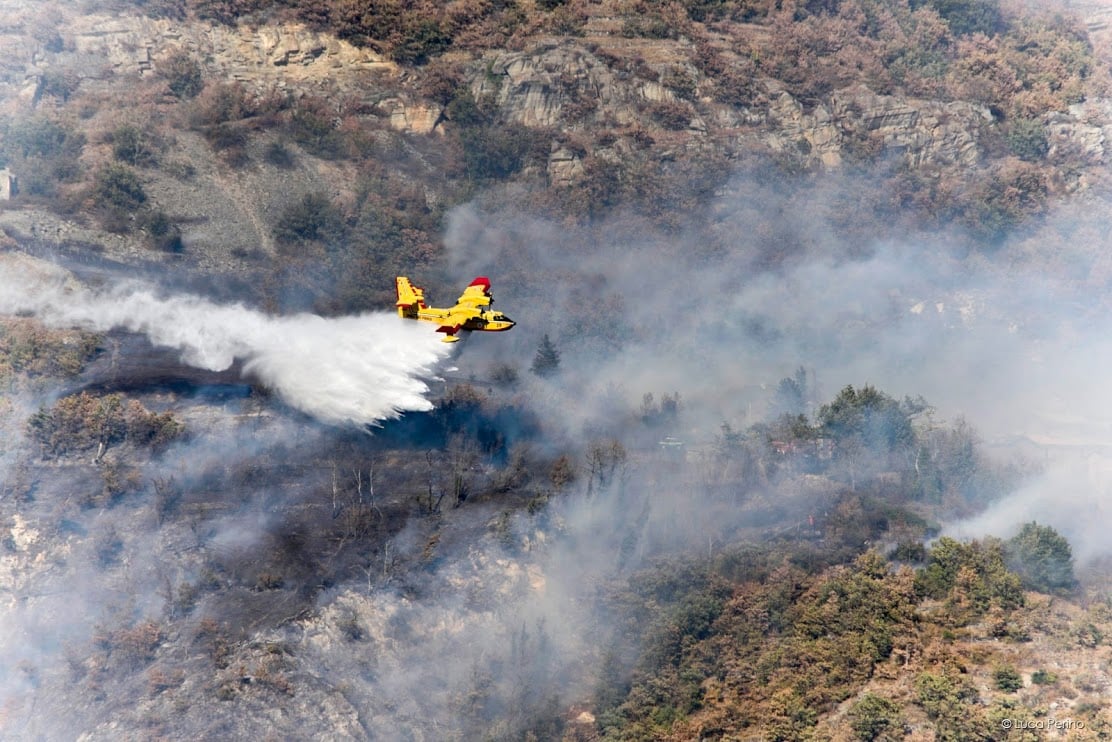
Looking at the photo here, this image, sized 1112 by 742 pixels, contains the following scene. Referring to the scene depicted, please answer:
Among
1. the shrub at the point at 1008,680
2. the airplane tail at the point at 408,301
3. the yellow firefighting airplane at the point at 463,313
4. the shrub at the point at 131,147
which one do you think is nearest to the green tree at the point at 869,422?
the yellow firefighting airplane at the point at 463,313

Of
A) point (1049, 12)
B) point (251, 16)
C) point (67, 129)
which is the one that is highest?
point (1049, 12)

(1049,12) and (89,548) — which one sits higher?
(1049,12)

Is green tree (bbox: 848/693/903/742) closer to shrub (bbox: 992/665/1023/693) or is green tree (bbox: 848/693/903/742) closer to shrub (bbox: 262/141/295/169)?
shrub (bbox: 992/665/1023/693)

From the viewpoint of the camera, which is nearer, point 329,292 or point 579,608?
point 579,608

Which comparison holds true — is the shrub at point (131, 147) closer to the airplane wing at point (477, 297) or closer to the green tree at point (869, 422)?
the airplane wing at point (477, 297)

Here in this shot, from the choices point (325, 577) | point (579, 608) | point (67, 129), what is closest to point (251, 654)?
point (325, 577)

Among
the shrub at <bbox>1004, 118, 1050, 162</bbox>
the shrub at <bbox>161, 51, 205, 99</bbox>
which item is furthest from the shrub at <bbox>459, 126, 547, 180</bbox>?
the shrub at <bbox>1004, 118, 1050, 162</bbox>

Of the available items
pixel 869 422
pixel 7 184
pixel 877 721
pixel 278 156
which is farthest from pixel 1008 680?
pixel 7 184

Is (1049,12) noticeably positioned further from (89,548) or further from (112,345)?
(89,548)
